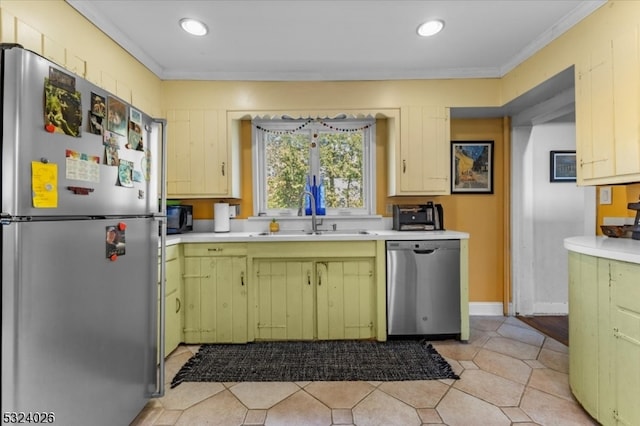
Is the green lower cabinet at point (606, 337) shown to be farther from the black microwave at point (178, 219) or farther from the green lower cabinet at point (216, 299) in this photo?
the black microwave at point (178, 219)

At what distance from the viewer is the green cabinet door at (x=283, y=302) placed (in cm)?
248

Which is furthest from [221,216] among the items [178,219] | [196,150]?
[196,150]

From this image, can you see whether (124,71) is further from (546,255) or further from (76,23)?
(546,255)

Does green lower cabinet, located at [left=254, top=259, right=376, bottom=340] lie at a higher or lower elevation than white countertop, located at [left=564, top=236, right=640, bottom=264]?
lower

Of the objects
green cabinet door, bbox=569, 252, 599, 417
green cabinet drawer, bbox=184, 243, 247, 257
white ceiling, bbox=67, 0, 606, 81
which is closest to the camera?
green cabinet door, bbox=569, 252, 599, 417

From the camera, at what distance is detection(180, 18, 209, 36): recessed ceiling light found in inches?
79.7

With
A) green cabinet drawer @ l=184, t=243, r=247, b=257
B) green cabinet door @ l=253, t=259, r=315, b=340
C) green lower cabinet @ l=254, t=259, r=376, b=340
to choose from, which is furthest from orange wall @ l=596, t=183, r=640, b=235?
green cabinet drawer @ l=184, t=243, r=247, b=257

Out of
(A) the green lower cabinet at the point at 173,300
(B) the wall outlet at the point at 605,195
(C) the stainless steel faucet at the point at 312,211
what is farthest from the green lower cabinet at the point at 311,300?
(B) the wall outlet at the point at 605,195

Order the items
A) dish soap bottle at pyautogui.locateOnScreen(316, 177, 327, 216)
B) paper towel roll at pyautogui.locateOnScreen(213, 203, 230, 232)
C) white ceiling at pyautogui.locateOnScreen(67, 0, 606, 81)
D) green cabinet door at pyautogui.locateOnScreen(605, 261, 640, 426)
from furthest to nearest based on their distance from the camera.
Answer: dish soap bottle at pyautogui.locateOnScreen(316, 177, 327, 216), paper towel roll at pyautogui.locateOnScreen(213, 203, 230, 232), white ceiling at pyautogui.locateOnScreen(67, 0, 606, 81), green cabinet door at pyautogui.locateOnScreen(605, 261, 640, 426)

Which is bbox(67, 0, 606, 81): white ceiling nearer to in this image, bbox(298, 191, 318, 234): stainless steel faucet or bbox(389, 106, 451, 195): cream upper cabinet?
bbox(389, 106, 451, 195): cream upper cabinet

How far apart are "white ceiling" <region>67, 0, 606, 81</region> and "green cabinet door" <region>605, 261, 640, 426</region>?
1.65 metres

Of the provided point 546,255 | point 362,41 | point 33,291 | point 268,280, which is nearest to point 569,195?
point 546,255

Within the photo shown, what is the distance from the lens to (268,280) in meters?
2.49

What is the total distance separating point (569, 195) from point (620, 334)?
2.29m
